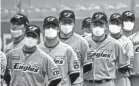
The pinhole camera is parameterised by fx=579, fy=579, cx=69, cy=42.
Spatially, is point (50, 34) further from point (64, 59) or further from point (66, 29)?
point (66, 29)

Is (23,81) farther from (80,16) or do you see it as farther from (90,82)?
(80,16)

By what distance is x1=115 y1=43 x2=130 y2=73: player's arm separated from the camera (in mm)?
10516

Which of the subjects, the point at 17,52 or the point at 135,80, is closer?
the point at 17,52

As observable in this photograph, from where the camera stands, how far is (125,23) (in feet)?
39.5

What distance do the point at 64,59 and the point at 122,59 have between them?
5.80 ft

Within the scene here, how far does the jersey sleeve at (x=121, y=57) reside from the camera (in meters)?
10.5

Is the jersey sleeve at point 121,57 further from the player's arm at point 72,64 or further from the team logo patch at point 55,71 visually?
the team logo patch at point 55,71

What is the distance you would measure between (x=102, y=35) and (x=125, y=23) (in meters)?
1.65

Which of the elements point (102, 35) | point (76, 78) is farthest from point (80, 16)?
point (76, 78)

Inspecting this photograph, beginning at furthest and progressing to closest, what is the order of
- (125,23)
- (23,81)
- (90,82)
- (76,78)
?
Result: (125,23) → (90,82) → (76,78) → (23,81)

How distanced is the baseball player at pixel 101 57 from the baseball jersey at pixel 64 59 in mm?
1088

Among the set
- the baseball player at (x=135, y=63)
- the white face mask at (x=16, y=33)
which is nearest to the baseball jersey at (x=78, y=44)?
the white face mask at (x=16, y=33)

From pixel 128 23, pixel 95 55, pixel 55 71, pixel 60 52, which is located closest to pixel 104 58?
pixel 95 55

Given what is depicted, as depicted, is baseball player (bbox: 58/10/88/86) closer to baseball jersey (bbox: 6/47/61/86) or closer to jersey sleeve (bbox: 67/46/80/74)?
jersey sleeve (bbox: 67/46/80/74)
